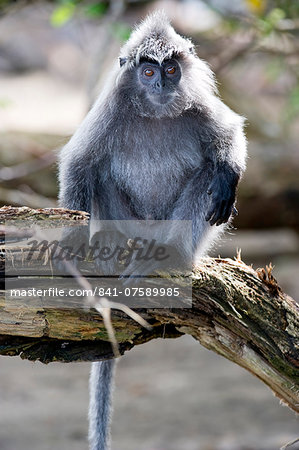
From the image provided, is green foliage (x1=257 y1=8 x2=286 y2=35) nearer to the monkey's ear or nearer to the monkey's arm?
the monkey's arm

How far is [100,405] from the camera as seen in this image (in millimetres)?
4277

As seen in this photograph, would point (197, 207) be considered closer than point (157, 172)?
Yes

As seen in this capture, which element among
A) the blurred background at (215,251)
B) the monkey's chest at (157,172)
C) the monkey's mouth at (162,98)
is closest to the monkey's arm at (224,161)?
the monkey's chest at (157,172)

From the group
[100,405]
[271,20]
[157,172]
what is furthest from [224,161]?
[271,20]

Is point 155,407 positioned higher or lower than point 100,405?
lower

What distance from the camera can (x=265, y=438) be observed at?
6.69 m

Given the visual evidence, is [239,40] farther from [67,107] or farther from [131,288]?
[131,288]

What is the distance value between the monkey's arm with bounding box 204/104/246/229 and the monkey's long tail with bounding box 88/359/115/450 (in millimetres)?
1257

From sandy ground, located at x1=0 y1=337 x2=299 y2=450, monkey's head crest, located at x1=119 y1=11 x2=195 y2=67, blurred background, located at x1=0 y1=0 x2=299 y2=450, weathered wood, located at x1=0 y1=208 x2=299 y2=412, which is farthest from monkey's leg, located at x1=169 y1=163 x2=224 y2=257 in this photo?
sandy ground, located at x1=0 y1=337 x2=299 y2=450

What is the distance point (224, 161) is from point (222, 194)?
259mm

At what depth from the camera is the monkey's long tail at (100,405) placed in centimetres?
420

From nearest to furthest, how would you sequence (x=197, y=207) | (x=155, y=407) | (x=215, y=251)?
(x=197, y=207) < (x=215, y=251) < (x=155, y=407)
